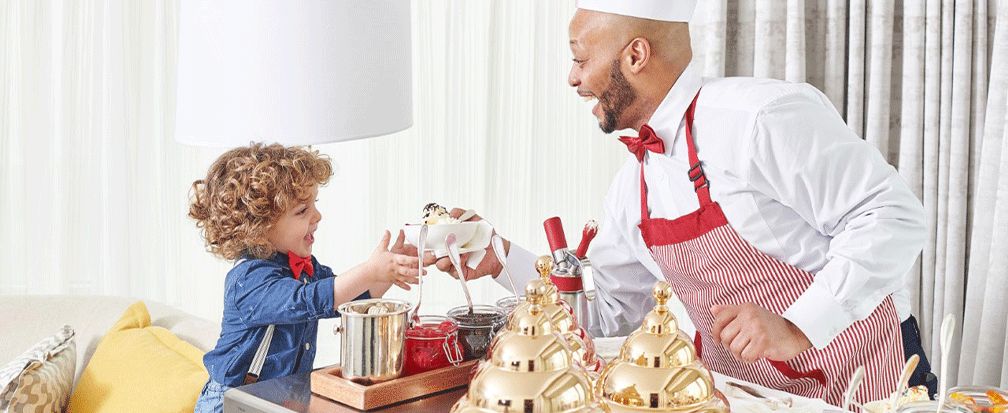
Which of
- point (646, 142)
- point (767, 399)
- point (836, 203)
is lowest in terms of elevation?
point (767, 399)

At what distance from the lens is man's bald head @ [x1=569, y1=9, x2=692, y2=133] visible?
1.83 m

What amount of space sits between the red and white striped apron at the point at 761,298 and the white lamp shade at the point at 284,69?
59 centimetres

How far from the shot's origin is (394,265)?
1.69 meters

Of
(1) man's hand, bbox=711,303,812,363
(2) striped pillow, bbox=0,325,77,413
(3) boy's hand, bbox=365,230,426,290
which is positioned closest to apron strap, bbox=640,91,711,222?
(1) man's hand, bbox=711,303,812,363

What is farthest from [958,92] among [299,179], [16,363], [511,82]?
A: [16,363]

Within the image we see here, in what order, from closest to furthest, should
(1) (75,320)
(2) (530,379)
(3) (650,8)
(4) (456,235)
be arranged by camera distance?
(2) (530,379), (4) (456,235), (3) (650,8), (1) (75,320)

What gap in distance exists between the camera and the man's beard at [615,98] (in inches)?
73.0

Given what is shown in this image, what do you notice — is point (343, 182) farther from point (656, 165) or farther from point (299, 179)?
point (656, 165)

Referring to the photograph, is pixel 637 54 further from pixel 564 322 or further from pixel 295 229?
pixel 564 322

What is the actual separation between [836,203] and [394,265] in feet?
2.42

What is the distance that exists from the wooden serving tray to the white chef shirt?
30 centimetres

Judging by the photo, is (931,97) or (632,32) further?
(931,97)

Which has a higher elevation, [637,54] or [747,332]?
[637,54]

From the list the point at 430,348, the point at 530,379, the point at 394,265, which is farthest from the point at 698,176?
the point at 530,379
